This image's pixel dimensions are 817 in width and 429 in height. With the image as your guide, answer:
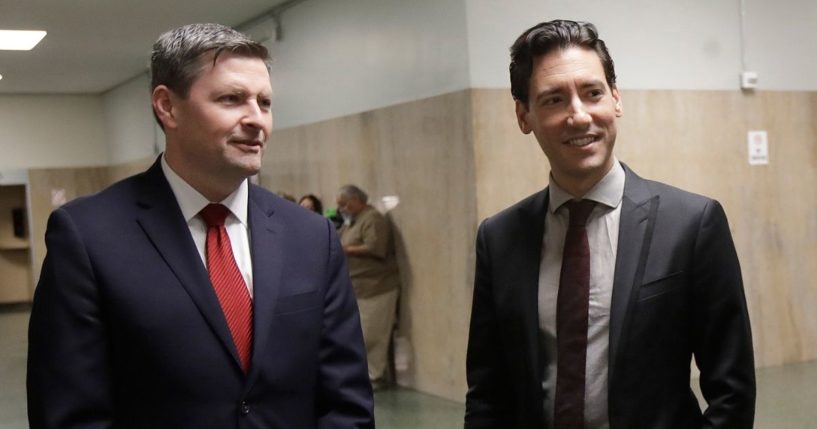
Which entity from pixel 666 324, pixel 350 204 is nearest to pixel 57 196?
pixel 350 204

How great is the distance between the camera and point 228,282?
2037 millimetres

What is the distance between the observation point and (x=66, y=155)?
1577 cm

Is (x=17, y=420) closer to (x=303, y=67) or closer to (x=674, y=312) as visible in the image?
(x=303, y=67)

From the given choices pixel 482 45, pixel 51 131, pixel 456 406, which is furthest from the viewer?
pixel 51 131

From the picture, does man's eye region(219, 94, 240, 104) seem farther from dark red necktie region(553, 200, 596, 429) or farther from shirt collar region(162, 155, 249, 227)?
dark red necktie region(553, 200, 596, 429)

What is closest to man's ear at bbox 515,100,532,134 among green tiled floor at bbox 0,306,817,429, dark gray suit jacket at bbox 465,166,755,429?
dark gray suit jacket at bbox 465,166,755,429

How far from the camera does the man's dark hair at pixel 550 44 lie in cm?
207

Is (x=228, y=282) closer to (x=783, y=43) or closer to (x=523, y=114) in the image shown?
(x=523, y=114)

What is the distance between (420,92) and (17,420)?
3877mm

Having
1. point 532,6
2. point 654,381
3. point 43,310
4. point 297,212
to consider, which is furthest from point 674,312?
point 532,6

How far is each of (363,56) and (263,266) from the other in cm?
622

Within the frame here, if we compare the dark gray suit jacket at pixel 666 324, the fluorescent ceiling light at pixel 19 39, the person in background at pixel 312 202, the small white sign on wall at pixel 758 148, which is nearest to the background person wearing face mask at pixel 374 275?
the person in background at pixel 312 202

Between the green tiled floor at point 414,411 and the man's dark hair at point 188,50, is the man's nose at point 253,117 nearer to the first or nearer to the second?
the man's dark hair at point 188,50

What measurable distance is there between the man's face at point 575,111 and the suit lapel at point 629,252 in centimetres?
10
